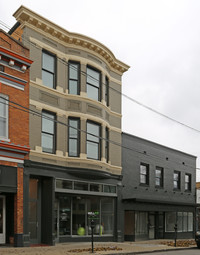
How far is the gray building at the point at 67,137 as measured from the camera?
19.5 meters

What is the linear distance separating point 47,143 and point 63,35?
594 centimetres

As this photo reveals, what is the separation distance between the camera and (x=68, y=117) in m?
21.3

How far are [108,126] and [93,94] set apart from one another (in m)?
2.31

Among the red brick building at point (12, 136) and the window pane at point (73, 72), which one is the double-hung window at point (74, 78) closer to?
the window pane at point (73, 72)

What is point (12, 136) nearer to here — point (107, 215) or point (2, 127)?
point (2, 127)

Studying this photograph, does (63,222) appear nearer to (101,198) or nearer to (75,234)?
(75,234)

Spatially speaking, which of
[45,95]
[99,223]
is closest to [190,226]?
[99,223]

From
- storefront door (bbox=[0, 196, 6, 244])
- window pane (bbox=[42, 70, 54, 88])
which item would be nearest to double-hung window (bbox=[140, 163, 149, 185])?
window pane (bbox=[42, 70, 54, 88])

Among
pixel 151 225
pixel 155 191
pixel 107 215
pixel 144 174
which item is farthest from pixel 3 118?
pixel 151 225


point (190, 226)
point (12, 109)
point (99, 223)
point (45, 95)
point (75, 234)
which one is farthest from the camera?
point (190, 226)

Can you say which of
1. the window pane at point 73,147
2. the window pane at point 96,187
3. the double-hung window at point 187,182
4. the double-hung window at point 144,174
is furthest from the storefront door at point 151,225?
the window pane at point 73,147

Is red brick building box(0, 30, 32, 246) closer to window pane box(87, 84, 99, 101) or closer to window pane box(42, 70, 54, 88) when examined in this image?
window pane box(42, 70, 54, 88)

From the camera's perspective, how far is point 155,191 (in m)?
28.5

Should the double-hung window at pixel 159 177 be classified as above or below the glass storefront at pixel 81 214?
above
